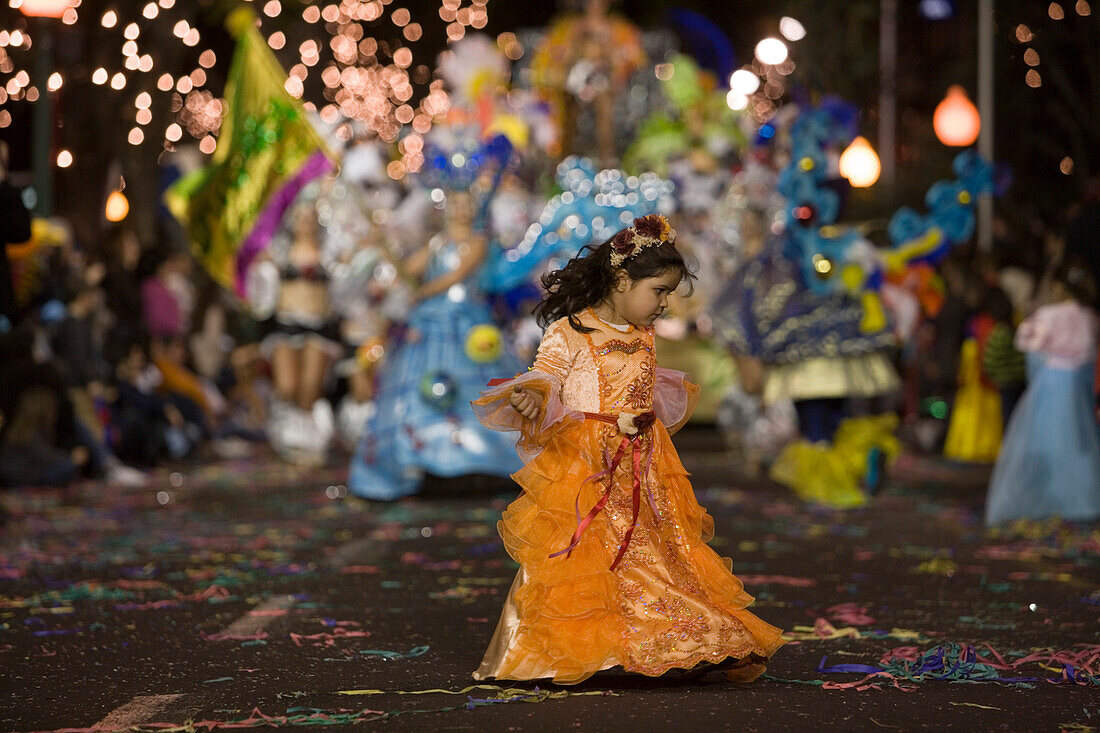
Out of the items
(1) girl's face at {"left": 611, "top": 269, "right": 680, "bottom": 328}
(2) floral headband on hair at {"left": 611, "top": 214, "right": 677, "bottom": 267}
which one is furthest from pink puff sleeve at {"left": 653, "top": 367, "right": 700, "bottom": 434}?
(2) floral headband on hair at {"left": 611, "top": 214, "right": 677, "bottom": 267}

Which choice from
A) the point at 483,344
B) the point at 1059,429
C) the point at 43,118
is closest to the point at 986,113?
the point at 1059,429

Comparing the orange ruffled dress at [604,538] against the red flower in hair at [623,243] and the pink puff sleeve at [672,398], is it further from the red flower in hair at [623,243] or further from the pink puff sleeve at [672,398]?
the red flower in hair at [623,243]

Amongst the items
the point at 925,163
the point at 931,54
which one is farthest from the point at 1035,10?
the point at 931,54

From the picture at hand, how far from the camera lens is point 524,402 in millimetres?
4996

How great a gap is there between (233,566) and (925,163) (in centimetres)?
2229

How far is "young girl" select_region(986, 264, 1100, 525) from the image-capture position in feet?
31.5

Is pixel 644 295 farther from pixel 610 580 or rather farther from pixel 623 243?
pixel 610 580

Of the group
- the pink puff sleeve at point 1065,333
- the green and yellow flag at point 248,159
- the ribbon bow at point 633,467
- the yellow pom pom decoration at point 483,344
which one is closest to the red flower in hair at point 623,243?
the ribbon bow at point 633,467

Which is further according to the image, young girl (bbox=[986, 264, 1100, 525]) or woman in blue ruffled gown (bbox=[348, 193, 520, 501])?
woman in blue ruffled gown (bbox=[348, 193, 520, 501])

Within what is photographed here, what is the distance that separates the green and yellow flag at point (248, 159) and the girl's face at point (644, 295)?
25.7 feet

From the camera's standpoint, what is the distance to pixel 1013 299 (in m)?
Result: 14.5

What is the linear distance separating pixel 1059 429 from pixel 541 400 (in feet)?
18.4

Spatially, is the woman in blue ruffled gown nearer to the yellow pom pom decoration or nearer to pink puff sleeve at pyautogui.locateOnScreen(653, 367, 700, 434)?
the yellow pom pom decoration

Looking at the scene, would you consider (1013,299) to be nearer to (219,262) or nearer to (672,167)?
(672,167)
